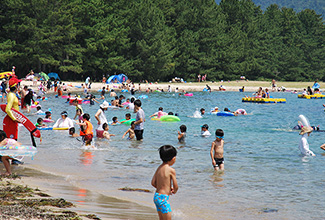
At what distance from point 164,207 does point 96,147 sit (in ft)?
37.0

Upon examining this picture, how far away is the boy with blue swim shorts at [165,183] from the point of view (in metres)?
6.35

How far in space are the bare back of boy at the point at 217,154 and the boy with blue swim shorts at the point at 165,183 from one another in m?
5.78

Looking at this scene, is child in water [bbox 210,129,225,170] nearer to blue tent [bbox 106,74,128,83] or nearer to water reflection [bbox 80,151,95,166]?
water reflection [bbox 80,151,95,166]

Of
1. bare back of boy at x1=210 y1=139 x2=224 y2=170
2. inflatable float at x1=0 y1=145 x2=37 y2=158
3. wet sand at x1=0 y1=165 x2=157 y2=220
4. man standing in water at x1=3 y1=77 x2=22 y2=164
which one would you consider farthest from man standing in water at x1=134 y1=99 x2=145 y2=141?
inflatable float at x1=0 y1=145 x2=37 y2=158

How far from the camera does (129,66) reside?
231ft

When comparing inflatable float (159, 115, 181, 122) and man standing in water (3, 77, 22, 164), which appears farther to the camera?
inflatable float (159, 115, 181, 122)

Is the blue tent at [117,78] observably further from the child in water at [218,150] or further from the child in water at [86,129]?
the child in water at [218,150]

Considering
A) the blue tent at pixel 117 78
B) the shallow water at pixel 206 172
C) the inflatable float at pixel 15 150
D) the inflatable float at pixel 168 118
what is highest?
the blue tent at pixel 117 78

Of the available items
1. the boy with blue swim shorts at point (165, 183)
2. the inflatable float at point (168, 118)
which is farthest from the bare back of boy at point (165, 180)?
the inflatable float at point (168, 118)

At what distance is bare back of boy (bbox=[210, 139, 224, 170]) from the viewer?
1220 cm

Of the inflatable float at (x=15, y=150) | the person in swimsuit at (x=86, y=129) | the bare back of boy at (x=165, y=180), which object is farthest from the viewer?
the person in swimsuit at (x=86, y=129)

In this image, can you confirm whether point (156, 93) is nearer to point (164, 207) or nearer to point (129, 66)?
point (129, 66)

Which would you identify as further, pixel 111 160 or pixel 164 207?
pixel 111 160

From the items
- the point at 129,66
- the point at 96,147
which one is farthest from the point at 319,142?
the point at 129,66
